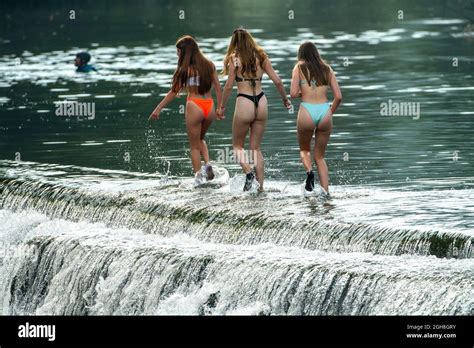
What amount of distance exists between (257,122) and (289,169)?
264 centimetres

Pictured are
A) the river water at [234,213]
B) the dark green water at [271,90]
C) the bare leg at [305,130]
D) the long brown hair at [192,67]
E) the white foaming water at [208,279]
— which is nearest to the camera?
the white foaming water at [208,279]

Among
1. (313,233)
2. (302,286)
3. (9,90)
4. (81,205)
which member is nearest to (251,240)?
(313,233)

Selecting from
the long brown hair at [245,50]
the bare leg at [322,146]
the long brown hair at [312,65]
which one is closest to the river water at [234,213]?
the bare leg at [322,146]

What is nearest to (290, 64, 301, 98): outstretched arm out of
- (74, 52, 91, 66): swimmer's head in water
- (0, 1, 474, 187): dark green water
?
(0, 1, 474, 187): dark green water

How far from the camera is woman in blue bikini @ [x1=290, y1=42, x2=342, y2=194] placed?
623 inches

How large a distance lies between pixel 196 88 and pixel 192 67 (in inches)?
11.5

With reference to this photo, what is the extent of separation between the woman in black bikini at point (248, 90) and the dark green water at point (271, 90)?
1770 mm

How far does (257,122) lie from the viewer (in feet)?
54.8

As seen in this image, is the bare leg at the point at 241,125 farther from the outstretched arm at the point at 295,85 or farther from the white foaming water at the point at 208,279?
the white foaming water at the point at 208,279

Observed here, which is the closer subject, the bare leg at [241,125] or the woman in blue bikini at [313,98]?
the woman in blue bikini at [313,98]

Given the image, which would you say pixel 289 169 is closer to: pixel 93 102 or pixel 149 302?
pixel 149 302

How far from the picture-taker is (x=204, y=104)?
17.3 metres

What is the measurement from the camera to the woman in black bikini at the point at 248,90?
16203mm

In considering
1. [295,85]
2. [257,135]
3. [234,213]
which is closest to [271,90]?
[257,135]
